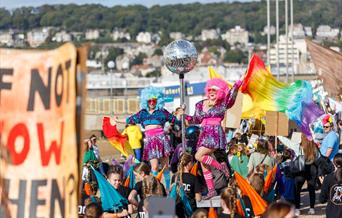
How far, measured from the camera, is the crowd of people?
10430 mm

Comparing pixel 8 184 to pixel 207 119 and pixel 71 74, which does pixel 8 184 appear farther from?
pixel 207 119

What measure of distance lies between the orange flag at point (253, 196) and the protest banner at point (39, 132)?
4.75 m

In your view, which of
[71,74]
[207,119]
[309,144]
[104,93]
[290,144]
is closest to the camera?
[71,74]

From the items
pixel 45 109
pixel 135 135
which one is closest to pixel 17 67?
pixel 45 109

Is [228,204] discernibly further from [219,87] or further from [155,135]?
[155,135]

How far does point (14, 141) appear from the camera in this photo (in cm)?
655

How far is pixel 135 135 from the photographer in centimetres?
1705

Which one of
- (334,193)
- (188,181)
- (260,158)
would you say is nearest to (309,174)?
(260,158)

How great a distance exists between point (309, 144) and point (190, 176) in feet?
12.5

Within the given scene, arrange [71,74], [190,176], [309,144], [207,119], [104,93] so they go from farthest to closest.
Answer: [104,93]
[309,144]
[207,119]
[190,176]
[71,74]

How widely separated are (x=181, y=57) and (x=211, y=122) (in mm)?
808

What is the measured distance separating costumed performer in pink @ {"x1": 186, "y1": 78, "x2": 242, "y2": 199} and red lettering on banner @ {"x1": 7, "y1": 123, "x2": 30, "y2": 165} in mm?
6384

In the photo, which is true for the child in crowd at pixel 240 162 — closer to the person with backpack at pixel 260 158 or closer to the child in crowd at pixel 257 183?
the person with backpack at pixel 260 158

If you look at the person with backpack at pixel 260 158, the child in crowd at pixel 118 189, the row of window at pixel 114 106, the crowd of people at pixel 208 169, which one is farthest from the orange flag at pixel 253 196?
the row of window at pixel 114 106
